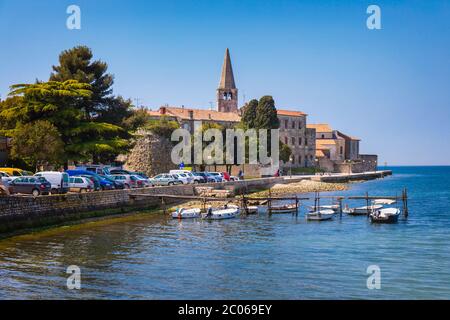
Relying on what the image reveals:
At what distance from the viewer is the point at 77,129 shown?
180ft

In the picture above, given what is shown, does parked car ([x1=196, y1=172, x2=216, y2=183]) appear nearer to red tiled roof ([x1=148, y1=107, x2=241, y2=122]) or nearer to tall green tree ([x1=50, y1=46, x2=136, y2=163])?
tall green tree ([x1=50, y1=46, x2=136, y2=163])

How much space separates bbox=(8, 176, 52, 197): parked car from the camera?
1462 inches

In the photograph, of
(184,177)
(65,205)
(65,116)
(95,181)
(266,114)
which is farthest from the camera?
(266,114)

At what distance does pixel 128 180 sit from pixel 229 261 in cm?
2631

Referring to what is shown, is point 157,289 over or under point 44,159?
under

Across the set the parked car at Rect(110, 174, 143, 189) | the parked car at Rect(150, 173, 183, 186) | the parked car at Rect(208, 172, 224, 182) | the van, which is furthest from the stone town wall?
the parked car at Rect(208, 172, 224, 182)

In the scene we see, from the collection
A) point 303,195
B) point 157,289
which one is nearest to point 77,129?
point 303,195

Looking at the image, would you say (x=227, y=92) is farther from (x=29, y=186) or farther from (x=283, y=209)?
(x=29, y=186)

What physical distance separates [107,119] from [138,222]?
83.3ft

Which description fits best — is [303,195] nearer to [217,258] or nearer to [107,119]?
[107,119]

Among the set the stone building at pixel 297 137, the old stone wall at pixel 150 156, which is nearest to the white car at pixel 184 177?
the old stone wall at pixel 150 156

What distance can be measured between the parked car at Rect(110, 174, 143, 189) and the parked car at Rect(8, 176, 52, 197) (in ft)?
40.3

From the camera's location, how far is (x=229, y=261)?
26.4 m

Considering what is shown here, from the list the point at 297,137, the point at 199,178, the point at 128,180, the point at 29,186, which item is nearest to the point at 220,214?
the point at 128,180
